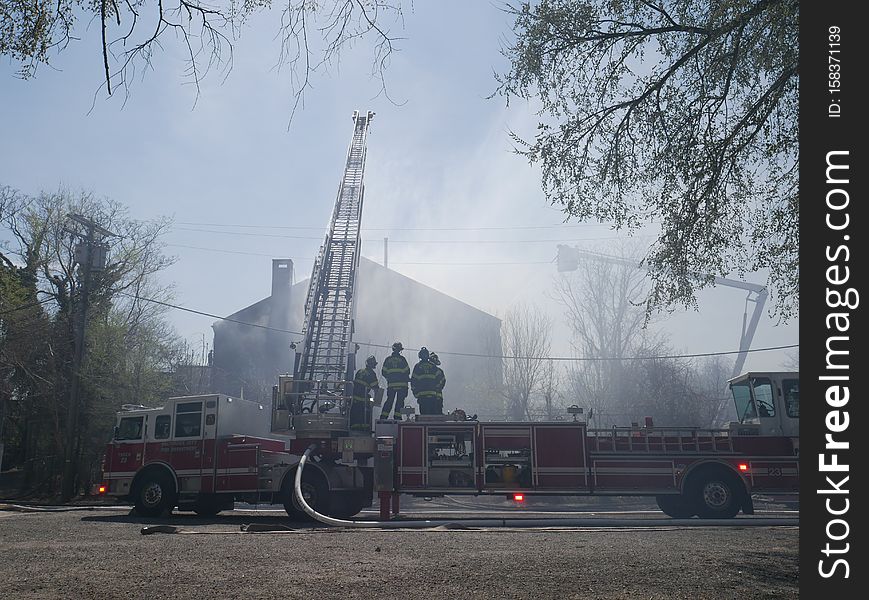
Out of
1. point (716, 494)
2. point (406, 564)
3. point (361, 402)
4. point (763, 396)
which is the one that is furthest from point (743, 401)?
point (406, 564)

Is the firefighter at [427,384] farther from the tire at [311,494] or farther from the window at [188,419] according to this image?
the window at [188,419]

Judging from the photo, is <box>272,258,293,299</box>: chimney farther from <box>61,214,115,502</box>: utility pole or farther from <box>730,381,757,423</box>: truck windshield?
<box>730,381,757,423</box>: truck windshield

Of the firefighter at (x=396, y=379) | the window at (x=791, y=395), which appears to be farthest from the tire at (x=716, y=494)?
the firefighter at (x=396, y=379)

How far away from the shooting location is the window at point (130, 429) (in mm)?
15828

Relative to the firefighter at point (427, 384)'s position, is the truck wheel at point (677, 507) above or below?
below

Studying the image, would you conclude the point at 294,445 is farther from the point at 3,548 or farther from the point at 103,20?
the point at 103,20

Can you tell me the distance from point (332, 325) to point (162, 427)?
454 cm

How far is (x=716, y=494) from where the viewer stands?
14.4 meters

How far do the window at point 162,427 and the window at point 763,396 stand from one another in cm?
1207

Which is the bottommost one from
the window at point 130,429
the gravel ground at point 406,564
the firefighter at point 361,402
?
the gravel ground at point 406,564

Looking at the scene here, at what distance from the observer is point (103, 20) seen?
4.92 m

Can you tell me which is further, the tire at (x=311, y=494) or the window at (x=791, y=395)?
the window at (x=791, y=395)

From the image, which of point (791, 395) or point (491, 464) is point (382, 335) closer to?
point (491, 464)

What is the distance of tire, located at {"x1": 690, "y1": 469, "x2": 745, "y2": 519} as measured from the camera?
563 inches
